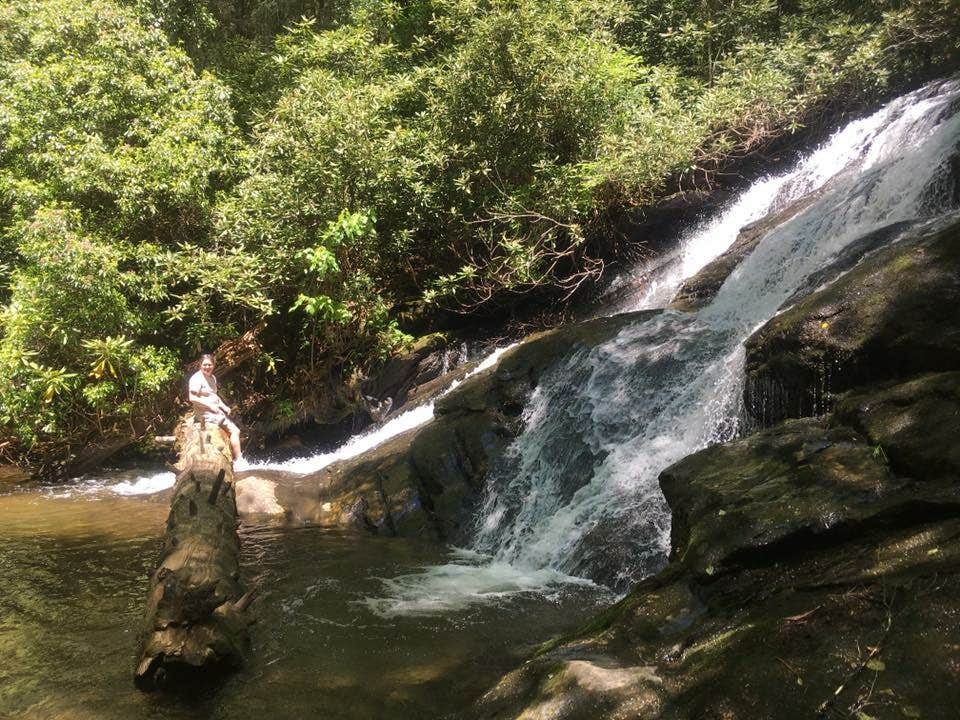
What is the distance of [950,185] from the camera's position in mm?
8734

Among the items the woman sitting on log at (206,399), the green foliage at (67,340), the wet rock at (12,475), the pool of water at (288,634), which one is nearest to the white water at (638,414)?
the pool of water at (288,634)

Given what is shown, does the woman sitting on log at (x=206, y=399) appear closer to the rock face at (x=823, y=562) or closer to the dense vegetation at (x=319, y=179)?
the dense vegetation at (x=319, y=179)

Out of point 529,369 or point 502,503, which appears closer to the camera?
point 502,503

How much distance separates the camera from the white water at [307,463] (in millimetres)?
11477

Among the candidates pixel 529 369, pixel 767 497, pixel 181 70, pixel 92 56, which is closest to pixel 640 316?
pixel 529 369

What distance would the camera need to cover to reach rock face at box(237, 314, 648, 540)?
27.7 feet

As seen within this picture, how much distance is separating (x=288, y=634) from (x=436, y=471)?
3.90 metres

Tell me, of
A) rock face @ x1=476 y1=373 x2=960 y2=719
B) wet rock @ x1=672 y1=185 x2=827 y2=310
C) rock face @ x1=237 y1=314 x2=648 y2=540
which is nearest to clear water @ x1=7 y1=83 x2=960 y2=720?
rock face @ x1=237 y1=314 x2=648 y2=540

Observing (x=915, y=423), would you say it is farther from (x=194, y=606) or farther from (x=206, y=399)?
(x=206, y=399)

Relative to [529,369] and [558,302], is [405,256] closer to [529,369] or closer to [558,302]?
[558,302]

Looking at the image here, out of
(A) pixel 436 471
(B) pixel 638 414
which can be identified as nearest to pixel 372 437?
(A) pixel 436 471

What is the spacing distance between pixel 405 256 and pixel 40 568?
8.80 m

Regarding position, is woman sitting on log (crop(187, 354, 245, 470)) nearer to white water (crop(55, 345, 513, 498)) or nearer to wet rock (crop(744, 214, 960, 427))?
white water (crop(55, 345, 513, 498))

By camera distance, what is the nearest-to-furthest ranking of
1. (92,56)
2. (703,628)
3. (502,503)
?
(703,628) → (502,503) → (92,56)
